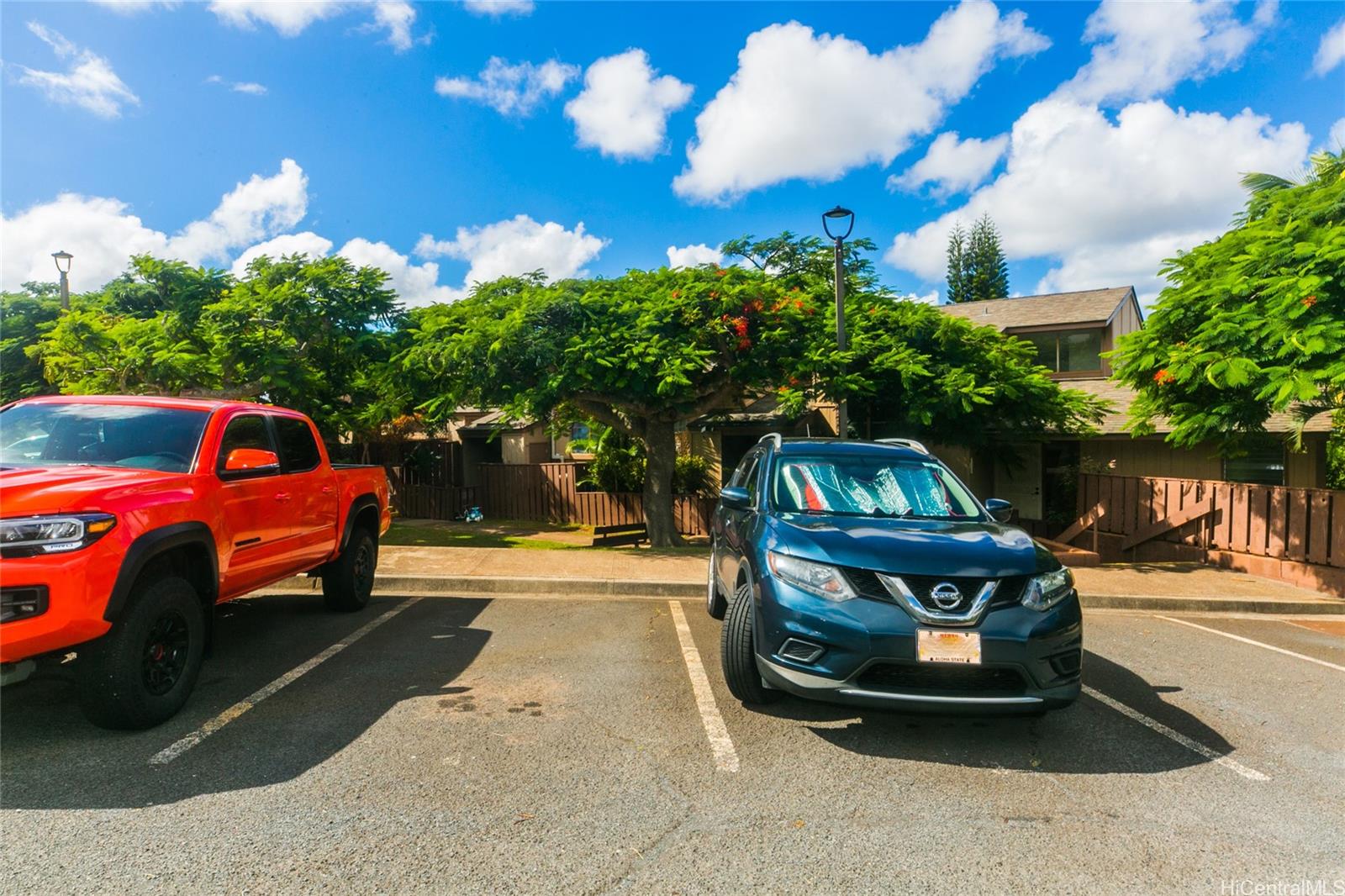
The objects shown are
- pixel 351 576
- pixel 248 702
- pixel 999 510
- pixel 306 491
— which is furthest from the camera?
pixel 351 576

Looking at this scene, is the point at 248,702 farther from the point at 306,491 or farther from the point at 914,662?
the point at 914,662

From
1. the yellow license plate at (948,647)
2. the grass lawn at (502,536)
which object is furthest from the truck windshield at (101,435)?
the grass lawn at (502,536)

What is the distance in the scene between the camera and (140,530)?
3967 mm

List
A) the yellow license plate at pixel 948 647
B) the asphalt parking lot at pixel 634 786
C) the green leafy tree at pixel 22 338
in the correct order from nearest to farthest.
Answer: the asphalt parking lot at pixel 634 786 < the yellow license plate at pixel 948 647 < the green leafy tree at pixel 22 338

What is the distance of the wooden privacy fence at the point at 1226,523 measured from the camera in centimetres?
1045

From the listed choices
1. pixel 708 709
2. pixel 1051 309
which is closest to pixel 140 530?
pixel 708 709

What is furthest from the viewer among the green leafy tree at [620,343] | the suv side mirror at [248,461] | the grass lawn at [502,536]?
the grass lawn at [502,536]

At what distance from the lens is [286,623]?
22.2 feet

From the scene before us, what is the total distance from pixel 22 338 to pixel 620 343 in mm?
15851

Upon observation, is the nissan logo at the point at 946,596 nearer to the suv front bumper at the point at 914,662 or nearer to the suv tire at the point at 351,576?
the suv front bumper at the point at 914,662

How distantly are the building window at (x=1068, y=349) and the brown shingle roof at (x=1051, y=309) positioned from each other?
1.19ft

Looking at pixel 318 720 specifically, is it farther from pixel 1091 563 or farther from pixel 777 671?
pixel 1091 563

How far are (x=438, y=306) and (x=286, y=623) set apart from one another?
30.2 feet

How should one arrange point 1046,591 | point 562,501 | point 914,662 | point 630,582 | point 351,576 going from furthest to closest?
point 562,501 < point 630,582 < point 351,576 < point 1046,591 < point 914,662
